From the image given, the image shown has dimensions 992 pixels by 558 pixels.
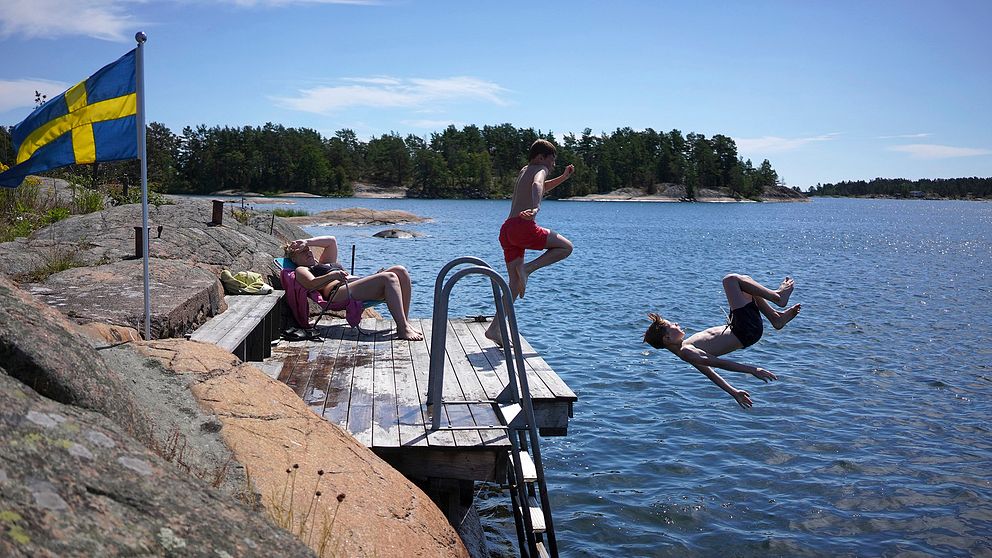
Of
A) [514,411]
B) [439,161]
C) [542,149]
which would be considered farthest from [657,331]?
[439,161]

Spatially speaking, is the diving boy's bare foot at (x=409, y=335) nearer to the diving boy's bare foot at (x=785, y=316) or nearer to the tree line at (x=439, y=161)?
the diving boy's bare foot at (x=785, y=316)

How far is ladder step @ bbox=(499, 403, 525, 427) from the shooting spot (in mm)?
6273

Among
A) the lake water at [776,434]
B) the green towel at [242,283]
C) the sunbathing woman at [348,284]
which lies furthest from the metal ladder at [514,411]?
the green towel at [242,283]

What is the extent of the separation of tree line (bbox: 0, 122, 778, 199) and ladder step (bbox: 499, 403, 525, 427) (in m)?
90.9

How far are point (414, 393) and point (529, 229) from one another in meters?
2.52

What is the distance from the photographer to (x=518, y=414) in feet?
20.9

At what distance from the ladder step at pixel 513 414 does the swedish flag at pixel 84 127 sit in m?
3.62

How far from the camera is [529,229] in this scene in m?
8.82

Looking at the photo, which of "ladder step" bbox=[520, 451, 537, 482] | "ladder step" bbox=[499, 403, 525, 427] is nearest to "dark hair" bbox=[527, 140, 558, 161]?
"ladder step" bbox=[499, 403, 525, 427]

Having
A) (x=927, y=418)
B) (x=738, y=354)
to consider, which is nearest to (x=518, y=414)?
(x=927, y=418)

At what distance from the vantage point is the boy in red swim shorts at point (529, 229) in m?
8.84

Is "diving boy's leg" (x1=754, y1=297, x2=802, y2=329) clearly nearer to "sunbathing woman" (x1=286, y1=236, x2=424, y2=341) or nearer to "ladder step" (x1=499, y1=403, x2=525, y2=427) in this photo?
"ladder step" (x1=499, y1=403, x2=525, y2=427)

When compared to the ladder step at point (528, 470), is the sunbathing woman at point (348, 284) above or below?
above

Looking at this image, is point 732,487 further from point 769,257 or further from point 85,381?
point 769,257
